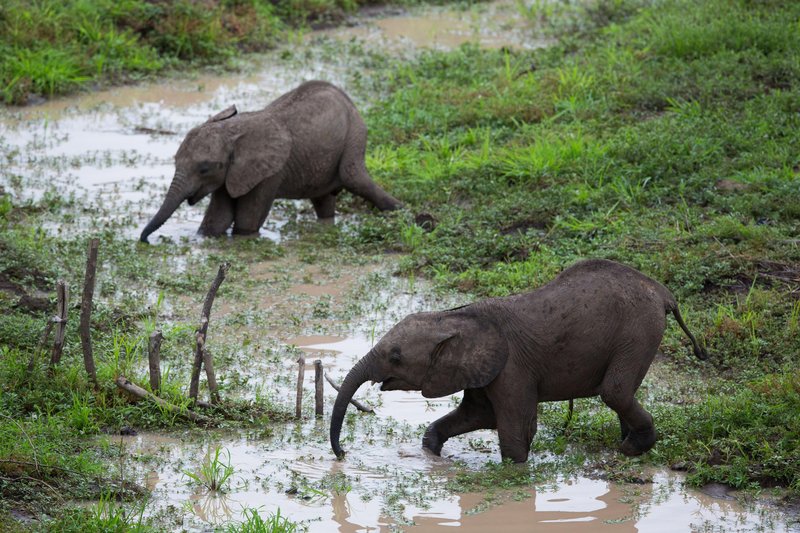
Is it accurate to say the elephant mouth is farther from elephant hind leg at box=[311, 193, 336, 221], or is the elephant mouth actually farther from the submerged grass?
the submerged grass

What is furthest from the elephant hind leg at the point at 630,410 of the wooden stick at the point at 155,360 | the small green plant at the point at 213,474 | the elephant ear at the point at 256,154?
the elephant ear at the point at 256,154

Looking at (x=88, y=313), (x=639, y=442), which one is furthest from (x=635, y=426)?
(x=88, y=313)

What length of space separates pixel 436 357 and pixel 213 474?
1.50 meters

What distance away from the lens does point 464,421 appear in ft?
26.1

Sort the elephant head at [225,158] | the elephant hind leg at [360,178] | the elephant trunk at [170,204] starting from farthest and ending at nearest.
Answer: the elephant hind leg at [360,178], the elephant head at [225,158], the elephant trunk at [170,204]

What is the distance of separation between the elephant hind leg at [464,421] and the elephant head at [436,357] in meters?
0.29

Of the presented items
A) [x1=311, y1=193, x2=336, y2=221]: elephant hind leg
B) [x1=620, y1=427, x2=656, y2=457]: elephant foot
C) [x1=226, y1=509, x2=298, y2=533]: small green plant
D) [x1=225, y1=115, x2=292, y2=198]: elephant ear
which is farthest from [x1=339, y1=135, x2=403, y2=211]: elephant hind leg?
[x1=226, y1=509, x2=298, y2=533]: small green plant

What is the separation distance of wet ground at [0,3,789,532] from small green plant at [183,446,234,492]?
0.05 meters

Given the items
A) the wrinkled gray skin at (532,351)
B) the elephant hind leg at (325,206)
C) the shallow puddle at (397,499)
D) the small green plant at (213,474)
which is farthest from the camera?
the elephant hind leg at (325,206)

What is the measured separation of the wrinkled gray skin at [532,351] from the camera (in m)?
7.68

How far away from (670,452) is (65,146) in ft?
30.8

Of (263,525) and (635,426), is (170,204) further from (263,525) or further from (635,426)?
(263,525)

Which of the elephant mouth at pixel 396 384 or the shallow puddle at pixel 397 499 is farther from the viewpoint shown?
the elephant mouth at pixel 396 384

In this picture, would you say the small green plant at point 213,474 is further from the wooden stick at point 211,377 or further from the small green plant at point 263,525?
the wooden stick at point 211,377
